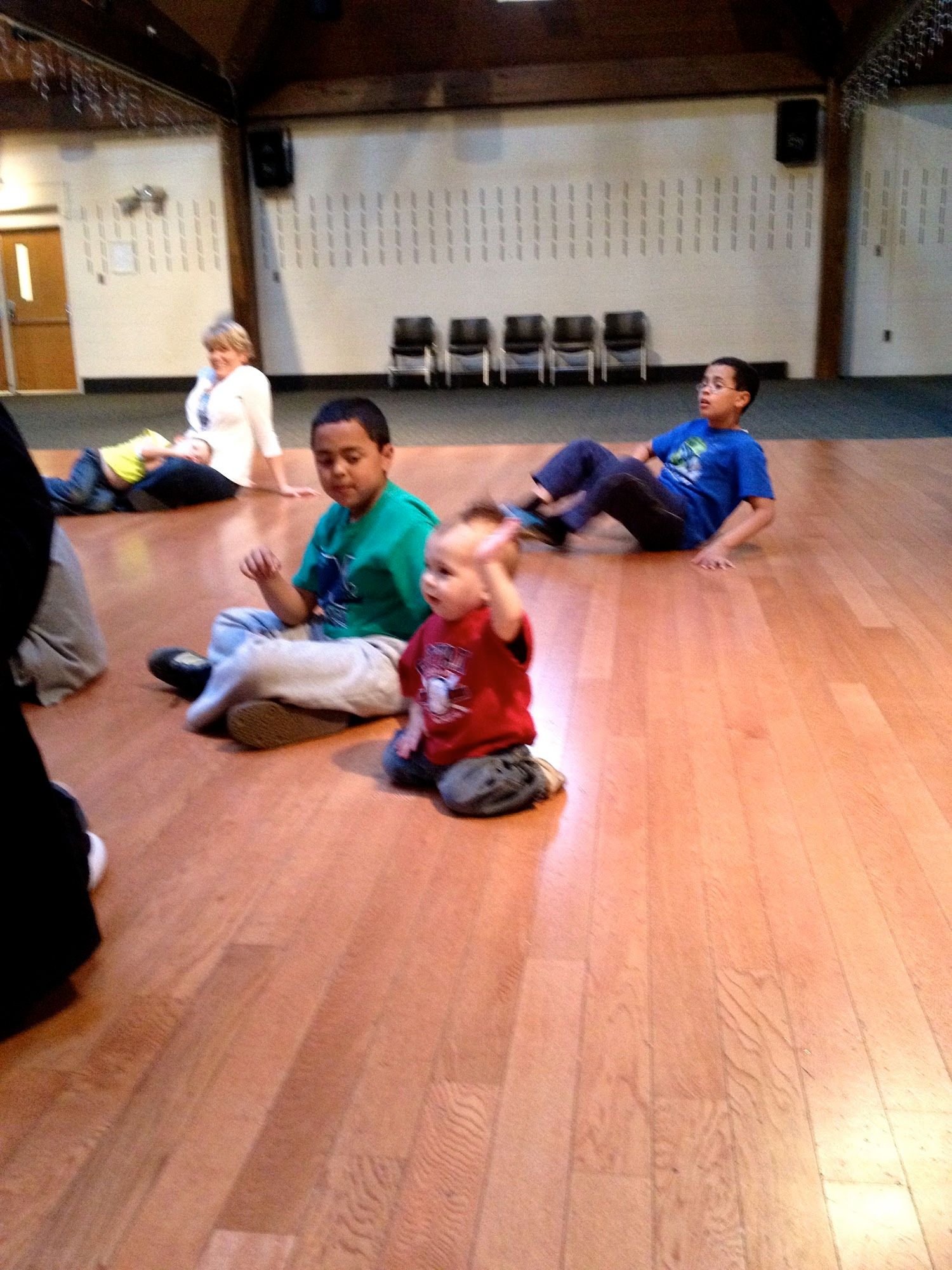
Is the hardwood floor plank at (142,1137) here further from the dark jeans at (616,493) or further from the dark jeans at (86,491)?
the dark jeans at (86,491)

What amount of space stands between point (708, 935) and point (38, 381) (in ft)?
44.4

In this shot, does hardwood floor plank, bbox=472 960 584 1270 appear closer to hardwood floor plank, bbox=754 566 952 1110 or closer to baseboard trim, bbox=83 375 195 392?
hardwood floor plank, bbox=754 566 952 1110

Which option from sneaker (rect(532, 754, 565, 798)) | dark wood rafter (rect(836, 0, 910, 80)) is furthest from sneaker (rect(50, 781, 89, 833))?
dark wood rafter (rect(836, 0, 910, 80))

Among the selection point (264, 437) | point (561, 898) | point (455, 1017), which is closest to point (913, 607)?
point (561, 898)

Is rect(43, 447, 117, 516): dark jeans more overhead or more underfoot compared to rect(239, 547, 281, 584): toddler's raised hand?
more underfoot

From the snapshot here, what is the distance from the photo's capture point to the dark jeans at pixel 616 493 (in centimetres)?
452

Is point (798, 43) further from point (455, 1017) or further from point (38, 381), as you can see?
point (455, 1017)

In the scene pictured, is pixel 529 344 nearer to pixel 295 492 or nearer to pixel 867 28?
pixel 867 28

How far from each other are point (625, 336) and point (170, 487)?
7740mm

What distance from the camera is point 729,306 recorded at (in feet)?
41.7

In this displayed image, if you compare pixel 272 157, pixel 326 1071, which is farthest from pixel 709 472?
pixel 272 157

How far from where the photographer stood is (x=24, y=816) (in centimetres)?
169

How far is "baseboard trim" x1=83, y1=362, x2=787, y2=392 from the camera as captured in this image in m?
12.7

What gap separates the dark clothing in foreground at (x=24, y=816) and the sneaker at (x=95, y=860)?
0.34 meters
